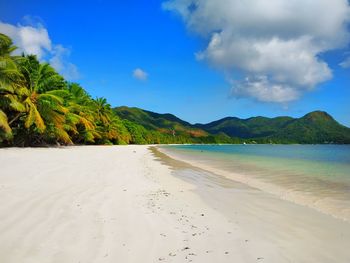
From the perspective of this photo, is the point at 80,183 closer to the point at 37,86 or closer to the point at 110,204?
the point at 110,204

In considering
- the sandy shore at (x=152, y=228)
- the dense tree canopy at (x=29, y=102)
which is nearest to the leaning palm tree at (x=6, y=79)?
the dense tree canopy at (x=29, y=102)

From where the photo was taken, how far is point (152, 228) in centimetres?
533

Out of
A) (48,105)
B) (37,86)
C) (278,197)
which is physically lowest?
(278,197)

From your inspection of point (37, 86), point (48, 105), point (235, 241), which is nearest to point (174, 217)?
point (235, 241)

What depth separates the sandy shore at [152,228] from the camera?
4.22 meters

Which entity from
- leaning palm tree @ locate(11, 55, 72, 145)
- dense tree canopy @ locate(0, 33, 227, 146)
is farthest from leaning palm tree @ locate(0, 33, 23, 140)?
leaning palm tree @ locate(11, 55, 72, 145)

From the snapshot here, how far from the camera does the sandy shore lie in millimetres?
4223

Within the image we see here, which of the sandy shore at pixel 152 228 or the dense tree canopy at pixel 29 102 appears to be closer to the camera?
the sandy shore at pixel 152 228

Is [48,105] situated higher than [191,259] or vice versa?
[48,105]

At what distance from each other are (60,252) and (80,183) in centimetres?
552

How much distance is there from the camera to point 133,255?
4.14 metres

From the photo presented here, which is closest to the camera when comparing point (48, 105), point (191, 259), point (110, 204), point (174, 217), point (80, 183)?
point (191, 259)

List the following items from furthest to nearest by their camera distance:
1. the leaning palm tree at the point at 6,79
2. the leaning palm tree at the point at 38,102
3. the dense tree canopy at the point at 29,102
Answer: the leaning palm tree at the point at 38,102, the dense tree canopy at the point at 29,102, the leaning palm tree at the point at 6,79

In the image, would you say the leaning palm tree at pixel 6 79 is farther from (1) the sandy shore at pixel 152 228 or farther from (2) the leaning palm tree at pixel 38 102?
(1) the sandy shore at pixel 152 228
